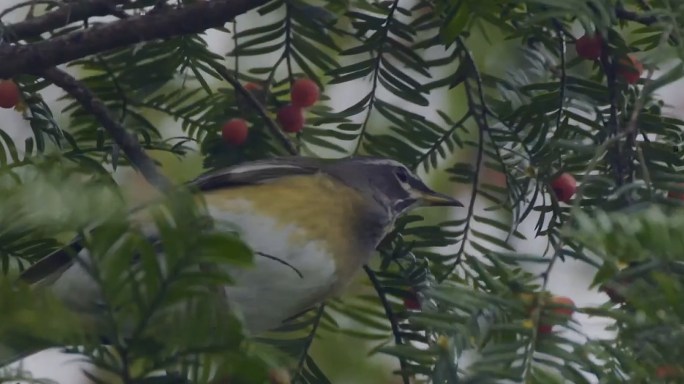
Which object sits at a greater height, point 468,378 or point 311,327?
point 468,378

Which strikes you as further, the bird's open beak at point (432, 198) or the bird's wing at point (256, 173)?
the bird's open beak at point (432, 198)

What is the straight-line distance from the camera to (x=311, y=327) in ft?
5.88

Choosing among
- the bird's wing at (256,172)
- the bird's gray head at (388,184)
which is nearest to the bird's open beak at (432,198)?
the bird's gray head at (388,184)

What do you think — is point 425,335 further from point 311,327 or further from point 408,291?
point 311,327

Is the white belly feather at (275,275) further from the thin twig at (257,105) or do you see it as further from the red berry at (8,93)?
the red berry at (8,93)

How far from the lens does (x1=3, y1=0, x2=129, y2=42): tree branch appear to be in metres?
1.55

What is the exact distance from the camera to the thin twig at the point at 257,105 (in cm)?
171

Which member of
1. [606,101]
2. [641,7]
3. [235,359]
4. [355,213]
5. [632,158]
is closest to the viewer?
[235,359]

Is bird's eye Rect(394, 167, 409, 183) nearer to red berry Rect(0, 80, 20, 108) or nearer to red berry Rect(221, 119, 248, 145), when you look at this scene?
red berry Rect(221, 119, 248, 145)

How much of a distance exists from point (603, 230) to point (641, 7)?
72 centimetres

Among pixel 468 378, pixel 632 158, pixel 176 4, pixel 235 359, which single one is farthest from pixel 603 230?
pixel 176 4

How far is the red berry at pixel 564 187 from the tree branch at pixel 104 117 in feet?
1.95

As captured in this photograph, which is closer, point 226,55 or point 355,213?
point 226,55

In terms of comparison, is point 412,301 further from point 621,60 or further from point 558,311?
point 558,311
